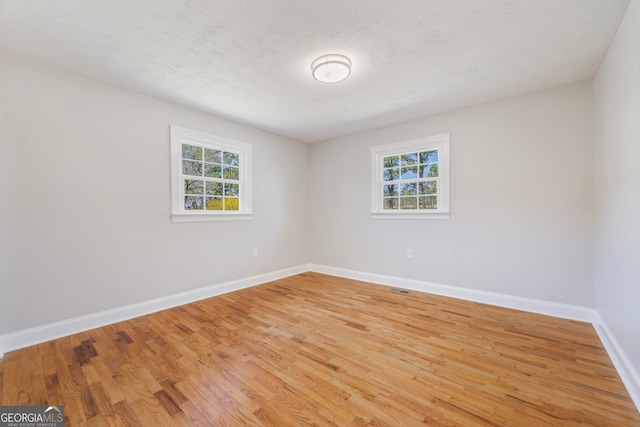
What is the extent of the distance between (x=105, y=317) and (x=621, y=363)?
4.43 m

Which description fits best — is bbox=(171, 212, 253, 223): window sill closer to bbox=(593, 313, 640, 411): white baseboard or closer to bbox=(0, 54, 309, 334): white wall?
bbox=(0, 54, 309, 334): white wall

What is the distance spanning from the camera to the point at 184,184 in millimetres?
3395

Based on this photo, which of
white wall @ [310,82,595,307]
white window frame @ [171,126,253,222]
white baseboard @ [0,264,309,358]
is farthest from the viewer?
white window frame @ [171,126,253,222]

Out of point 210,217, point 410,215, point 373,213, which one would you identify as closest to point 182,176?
point 210,217

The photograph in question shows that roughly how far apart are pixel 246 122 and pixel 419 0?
2.89 metres

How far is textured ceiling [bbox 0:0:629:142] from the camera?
1.77 metres

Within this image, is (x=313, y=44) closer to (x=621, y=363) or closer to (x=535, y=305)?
(x=621, y=363)

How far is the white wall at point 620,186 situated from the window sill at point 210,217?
400cm

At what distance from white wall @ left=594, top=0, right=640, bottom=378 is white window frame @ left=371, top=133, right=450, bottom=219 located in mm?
1440

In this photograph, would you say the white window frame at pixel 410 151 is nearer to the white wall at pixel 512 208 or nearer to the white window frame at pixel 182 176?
→ the white wall at pixel 512 208

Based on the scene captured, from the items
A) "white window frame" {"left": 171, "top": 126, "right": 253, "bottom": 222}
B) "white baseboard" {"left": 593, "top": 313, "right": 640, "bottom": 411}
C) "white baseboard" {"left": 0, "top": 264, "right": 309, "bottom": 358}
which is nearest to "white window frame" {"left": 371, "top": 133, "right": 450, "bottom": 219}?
"white baseboard" {"left": 593, "top": 313, "right": 640, "bottom": 411}

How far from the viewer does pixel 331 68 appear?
92.6 inches

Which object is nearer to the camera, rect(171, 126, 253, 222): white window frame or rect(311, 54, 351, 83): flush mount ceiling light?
rect(311, 54, 351, 83): flush mount ceiling light

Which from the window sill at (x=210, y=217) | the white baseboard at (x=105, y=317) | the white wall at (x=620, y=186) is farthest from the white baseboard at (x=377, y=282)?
the window sill at (x=210, y=217)
